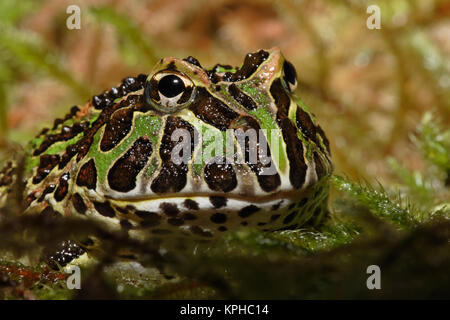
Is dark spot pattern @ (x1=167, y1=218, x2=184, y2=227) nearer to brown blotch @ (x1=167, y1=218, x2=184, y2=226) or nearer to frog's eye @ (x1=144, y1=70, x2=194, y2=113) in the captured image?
brown blotch @ (x1=167, y1=218, x2=184, y2=226)

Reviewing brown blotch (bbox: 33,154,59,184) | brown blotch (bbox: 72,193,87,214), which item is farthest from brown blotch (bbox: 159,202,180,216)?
brown blotch (bbox: 33,154,59,184)

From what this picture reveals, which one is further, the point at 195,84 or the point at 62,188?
the point at 62,188

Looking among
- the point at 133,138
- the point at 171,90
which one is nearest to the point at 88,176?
the point at 133,138

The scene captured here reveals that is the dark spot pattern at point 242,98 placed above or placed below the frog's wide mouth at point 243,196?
above

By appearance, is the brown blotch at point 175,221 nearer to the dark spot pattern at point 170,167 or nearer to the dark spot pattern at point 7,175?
the dark spot pattern at point 170,167

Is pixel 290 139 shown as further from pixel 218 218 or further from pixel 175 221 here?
pixel 175 221

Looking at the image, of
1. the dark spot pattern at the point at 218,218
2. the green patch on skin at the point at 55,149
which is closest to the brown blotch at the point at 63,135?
the green patch on skin at the point at 55,149

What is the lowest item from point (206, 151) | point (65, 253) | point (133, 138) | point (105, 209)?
point (65, 253)
